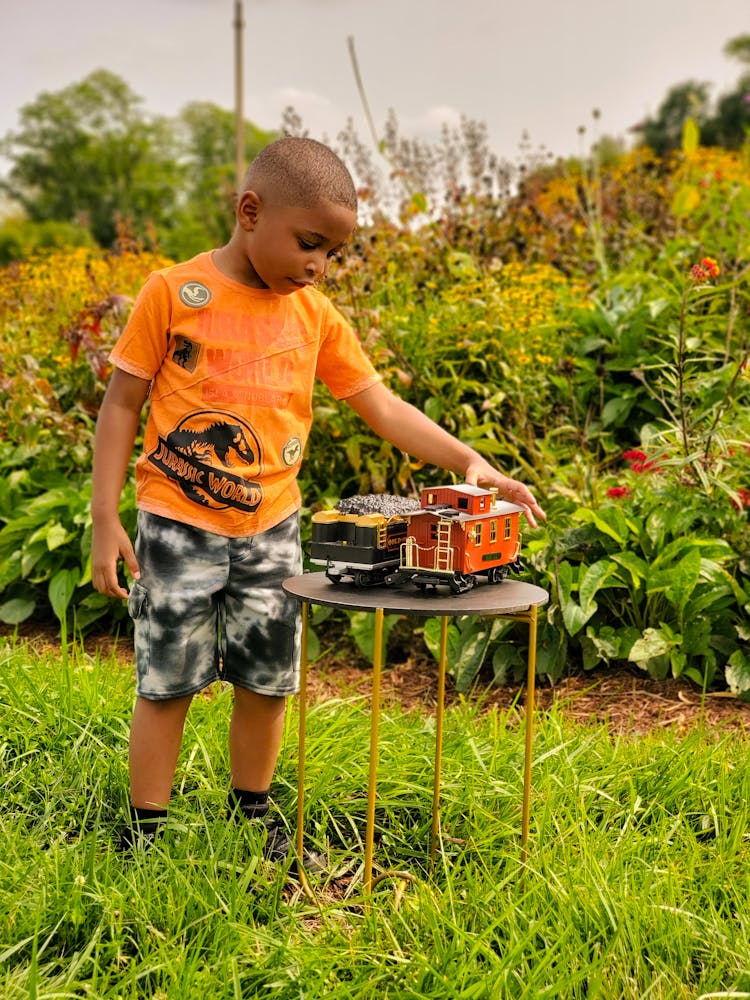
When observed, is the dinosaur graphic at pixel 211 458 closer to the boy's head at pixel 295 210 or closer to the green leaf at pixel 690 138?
the boy's head at pixel 295 210

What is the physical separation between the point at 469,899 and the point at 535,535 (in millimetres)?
1810

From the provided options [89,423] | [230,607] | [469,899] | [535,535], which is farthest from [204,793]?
[89,423]

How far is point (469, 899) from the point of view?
208 centimetres

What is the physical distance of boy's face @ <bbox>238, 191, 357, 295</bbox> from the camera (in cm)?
198

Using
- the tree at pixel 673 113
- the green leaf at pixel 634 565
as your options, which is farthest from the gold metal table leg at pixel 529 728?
the tree at pixel 673 113

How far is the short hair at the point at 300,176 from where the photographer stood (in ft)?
6.45

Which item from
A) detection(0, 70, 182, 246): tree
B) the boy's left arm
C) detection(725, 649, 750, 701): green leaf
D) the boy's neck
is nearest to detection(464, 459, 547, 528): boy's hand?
the boy's left arm

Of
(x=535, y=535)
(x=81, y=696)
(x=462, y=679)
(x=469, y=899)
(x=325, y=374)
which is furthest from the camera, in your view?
(x=535, y=535)

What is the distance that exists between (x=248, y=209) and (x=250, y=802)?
1402 millimetres

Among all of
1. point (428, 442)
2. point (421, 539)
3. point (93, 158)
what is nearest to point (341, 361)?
point (428, 442)

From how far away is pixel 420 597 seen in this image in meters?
1.95

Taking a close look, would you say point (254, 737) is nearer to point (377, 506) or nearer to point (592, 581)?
point (377, 506)

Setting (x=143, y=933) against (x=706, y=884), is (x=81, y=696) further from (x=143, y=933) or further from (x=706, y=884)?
(x=706, y=884)

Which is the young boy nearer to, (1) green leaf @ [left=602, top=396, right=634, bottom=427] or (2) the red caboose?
(2) the red caboose
